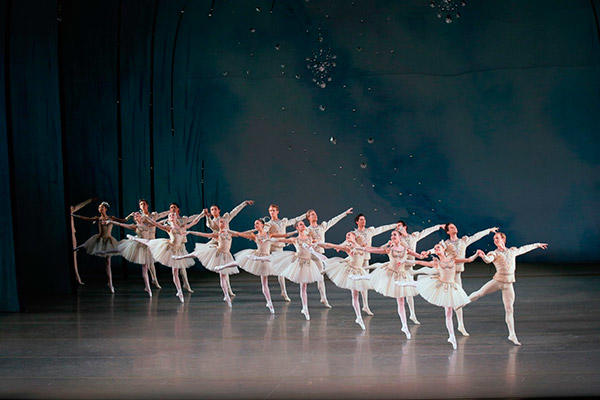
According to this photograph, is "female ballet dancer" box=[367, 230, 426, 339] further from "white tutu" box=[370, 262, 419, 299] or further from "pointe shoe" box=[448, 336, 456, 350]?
"pointe shoe" box=[448, 336, 456, 350]

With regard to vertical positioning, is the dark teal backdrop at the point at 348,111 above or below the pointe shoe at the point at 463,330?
above

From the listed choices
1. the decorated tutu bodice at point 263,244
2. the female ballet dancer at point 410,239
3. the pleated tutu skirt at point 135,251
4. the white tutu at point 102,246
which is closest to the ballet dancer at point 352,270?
the female ballet dancer at point 410,239

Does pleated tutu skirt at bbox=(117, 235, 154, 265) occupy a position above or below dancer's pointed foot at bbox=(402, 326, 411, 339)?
above

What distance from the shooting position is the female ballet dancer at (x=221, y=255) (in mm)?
9320

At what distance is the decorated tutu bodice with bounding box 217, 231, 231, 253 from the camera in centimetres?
944

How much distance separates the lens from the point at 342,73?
1281cm

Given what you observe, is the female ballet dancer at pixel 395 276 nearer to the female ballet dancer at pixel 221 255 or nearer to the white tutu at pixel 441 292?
the white tutu at pixel 441 292

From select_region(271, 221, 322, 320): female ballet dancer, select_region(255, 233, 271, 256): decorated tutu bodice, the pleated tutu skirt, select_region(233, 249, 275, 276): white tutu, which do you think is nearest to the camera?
select_region(271, 221, 322, 320): female ballet dancer

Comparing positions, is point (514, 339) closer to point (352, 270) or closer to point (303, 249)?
point (352, 270)

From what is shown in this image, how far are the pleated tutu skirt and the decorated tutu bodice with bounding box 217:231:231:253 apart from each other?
4.69 feet

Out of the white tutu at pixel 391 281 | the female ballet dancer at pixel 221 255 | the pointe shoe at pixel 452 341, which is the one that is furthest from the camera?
the female ballet dancer at pixel 221 255

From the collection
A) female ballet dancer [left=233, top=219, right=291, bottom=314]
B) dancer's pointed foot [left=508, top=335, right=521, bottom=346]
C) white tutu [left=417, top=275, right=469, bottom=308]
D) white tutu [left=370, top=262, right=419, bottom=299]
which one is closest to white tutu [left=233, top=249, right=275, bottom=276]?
female ballet dancer [left=233, top=219, right=291, bottom=314]

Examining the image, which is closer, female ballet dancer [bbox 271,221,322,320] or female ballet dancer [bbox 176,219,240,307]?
female ballet dancer [bbox 271,221,322,320]

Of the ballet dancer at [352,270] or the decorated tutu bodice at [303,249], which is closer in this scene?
the ballet dancer at [352,270]
